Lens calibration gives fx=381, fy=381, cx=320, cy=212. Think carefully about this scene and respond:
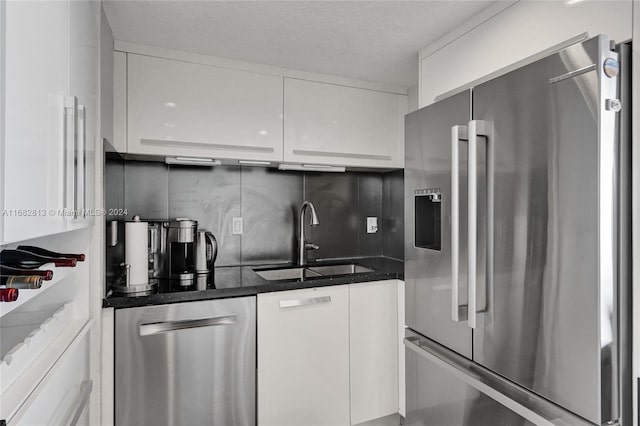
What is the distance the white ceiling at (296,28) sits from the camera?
1567 mm

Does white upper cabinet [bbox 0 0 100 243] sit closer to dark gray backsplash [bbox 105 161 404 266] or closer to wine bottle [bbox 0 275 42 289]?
wine bottle [bbox 0 275 42 289]

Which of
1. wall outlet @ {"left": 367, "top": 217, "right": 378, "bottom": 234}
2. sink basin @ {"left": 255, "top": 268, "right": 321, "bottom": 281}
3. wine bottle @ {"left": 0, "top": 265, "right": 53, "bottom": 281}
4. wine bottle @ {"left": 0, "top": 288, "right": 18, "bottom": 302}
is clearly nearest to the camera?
wine bottle @ {"left": 0, "top": 288, "right": 18, "bottom": 302}

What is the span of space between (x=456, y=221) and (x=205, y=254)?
1.42 m

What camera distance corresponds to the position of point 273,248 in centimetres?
258

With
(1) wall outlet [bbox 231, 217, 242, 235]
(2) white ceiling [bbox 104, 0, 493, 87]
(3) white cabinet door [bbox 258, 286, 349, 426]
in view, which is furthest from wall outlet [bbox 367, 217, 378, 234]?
(2) white ceiling [bbox 104, 0, 493, 87]

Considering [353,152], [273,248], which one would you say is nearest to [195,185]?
[273,248]

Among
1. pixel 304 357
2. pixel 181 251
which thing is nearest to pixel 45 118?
pixel 181 251

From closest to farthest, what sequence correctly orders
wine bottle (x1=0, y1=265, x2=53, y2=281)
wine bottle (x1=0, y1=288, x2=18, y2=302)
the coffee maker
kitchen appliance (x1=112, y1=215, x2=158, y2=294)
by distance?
1. wine bottle (x1=0, y1=288, x2=18, y2=302)
2. wine bottle (x1=0, y1=265, x2=53, y2=281)
3. kitchen appliance (x1=112, y1=215, x2=158, y2=294)
4. the coffee maker

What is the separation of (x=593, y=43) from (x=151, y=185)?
7.05 feet

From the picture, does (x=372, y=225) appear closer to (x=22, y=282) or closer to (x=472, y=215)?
(x=472, y=215)

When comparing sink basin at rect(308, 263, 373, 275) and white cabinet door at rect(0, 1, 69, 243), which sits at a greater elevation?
white cabinet door at rect(0, 1, 69, 243)

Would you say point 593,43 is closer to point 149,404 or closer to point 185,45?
point 185,45

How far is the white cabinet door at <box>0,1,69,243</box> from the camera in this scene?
2.34 feet

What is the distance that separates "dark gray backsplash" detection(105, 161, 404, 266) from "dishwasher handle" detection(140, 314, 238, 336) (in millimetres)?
650
